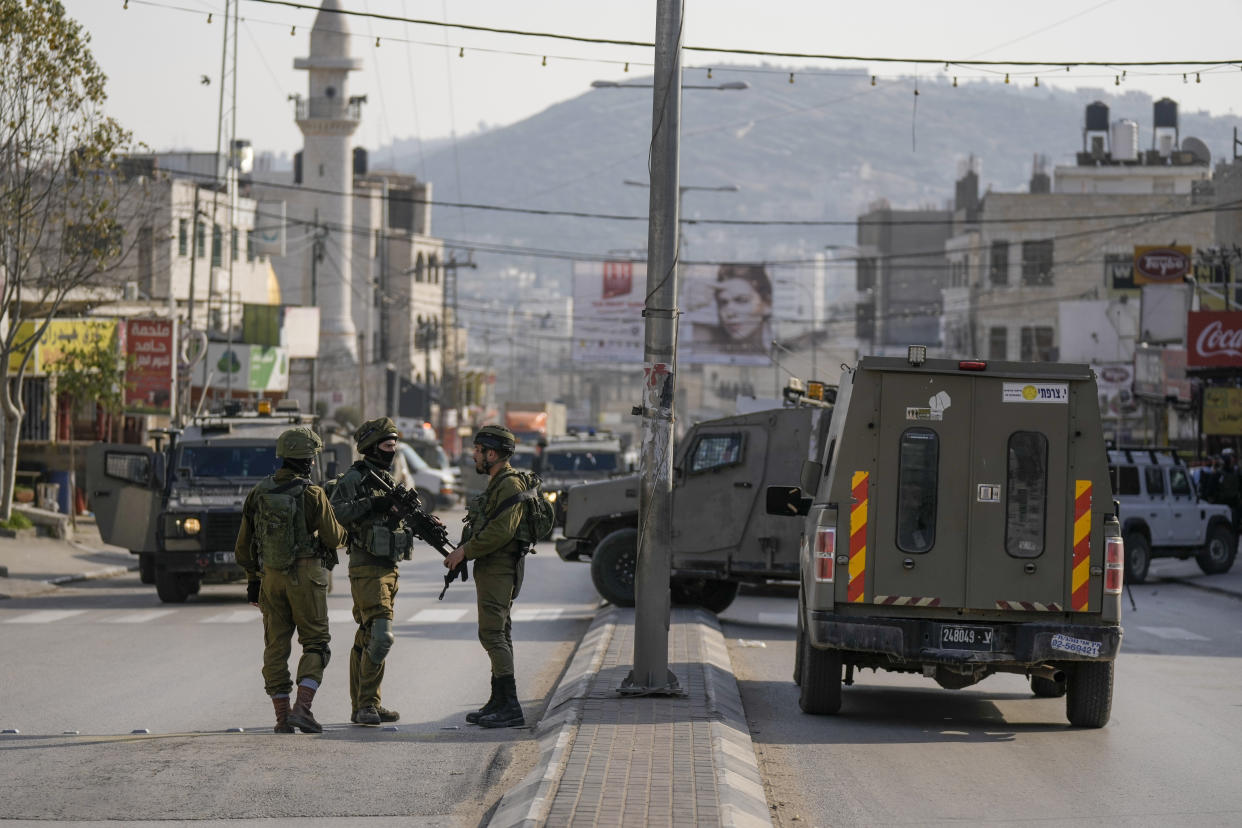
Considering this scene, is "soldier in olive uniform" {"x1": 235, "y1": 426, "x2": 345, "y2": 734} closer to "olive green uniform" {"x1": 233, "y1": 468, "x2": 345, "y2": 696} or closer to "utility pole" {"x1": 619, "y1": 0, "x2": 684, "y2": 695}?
"olive green uniform" {"x1": 233, "y1": 468, "x2": 345, "y2": 696}

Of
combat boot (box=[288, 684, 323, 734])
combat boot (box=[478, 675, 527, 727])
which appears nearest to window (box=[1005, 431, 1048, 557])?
combat boot (box=[478, 675, 527, 727])

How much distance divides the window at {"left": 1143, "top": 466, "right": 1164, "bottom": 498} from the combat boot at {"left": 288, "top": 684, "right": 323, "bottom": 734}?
1988cm

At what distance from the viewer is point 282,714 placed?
10438mm

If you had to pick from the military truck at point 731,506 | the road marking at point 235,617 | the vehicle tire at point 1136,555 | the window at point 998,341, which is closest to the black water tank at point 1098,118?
the window at point 998,341

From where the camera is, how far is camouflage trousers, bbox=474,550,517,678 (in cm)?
1064

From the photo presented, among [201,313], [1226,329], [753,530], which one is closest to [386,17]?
[753,530]

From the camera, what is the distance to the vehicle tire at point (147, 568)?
2284cm

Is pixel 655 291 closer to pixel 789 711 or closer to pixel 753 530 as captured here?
pixel 789 711

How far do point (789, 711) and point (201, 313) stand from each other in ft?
156

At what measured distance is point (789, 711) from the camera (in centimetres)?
1227

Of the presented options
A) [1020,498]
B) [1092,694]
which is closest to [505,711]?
[1020,498]

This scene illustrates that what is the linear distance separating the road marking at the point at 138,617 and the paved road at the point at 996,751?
→ 6.91 metres

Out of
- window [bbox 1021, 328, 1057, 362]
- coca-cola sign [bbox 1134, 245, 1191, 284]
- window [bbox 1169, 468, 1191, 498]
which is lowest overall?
A: window [bbox 1169, 468, 1191, 498]

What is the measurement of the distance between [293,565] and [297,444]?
2.40 ft
